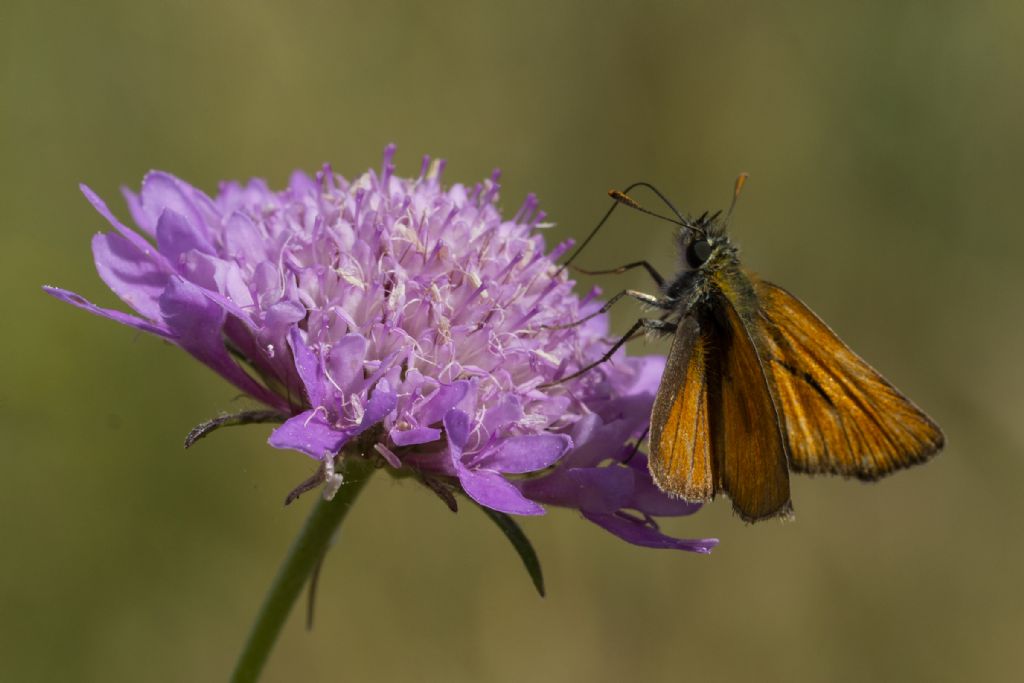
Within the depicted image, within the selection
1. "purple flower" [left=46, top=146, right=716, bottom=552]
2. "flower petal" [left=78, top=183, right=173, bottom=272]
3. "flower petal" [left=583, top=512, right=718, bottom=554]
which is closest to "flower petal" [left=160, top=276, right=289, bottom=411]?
"purple flower" [left=46, top=146, right=716, bottom=552]

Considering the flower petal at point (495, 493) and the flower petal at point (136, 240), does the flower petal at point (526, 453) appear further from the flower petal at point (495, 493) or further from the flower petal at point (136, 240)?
the flower petal at point (136, 240)

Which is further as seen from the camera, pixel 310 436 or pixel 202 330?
pixel 202 330

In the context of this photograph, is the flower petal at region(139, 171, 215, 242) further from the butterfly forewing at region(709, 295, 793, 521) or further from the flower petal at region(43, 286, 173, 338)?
the butterfly forewing at region(709, 295, 793, 521)

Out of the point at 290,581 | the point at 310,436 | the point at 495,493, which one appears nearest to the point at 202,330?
the point at 310,436

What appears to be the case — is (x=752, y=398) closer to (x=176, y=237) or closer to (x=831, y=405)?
(x=831, y=405)

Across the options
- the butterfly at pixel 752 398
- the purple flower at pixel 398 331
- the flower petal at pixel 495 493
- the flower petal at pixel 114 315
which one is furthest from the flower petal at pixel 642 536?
the flower petal at pixel 114 315

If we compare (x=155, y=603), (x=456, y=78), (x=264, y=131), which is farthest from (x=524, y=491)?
(x=456, y=78)

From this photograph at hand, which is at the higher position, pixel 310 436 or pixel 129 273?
pixel 129 273
